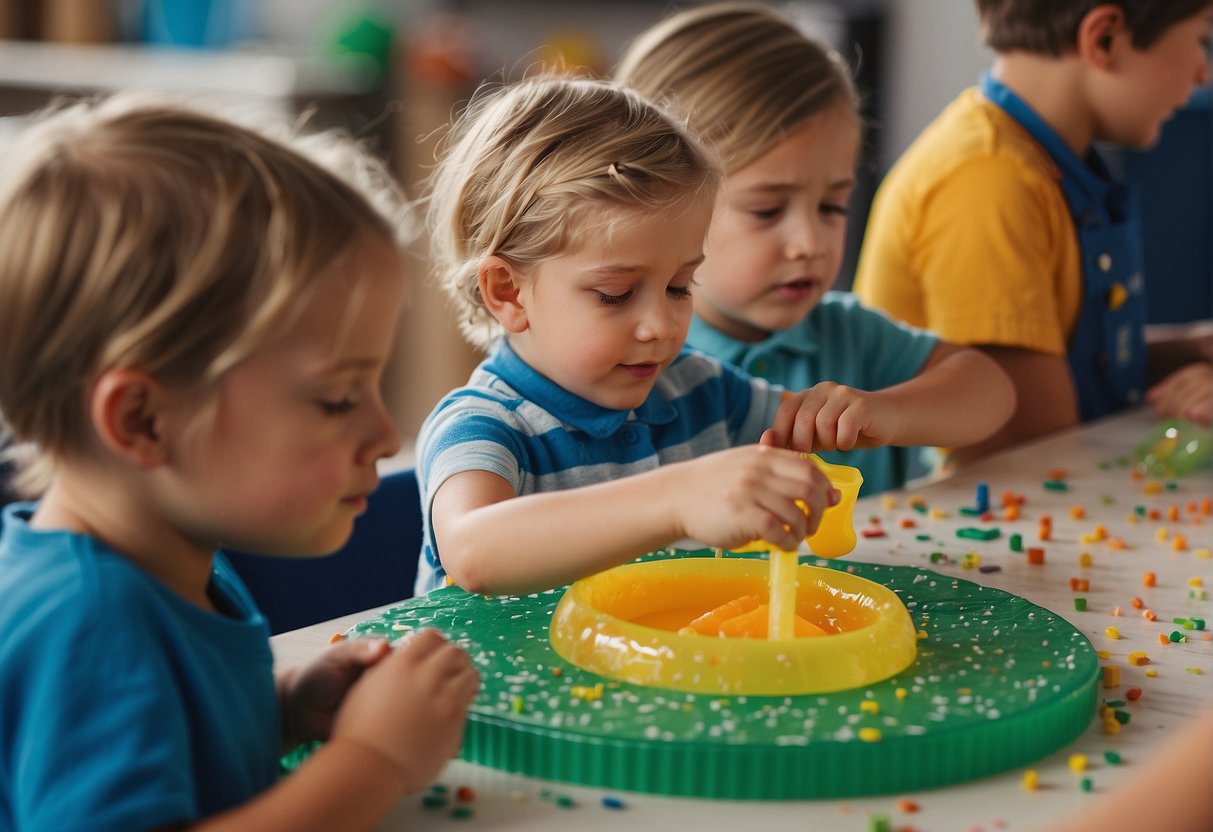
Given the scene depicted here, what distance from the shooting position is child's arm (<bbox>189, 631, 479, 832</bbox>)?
0.68 m

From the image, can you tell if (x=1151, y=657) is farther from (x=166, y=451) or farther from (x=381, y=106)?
(x=381, y=106)

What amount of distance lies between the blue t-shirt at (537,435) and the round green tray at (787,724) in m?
0.22

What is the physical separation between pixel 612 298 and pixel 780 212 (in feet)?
1.40

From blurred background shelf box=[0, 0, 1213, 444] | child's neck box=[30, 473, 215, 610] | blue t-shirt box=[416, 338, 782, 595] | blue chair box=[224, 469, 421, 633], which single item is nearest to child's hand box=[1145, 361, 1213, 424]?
blue t-shirt box=[416, 338, 782, 595]

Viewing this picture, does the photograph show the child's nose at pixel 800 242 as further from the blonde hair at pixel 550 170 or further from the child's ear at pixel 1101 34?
the child's ear at pixel 1101 34

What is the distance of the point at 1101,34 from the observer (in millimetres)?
1855

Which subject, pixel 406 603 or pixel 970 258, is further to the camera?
pixel 970 258

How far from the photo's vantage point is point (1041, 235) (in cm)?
181

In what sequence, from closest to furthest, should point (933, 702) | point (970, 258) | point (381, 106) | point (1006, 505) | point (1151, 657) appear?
point (933, 702) → point (1151, 657) → point (1006, 505) → point (970, 258) → point (381, 106)

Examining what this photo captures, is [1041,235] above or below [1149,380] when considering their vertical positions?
above

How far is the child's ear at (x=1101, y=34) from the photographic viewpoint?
6.02 ft

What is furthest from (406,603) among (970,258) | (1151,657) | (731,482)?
(970,258)

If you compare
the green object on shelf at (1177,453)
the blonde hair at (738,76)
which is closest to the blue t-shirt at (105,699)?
the blonde hair at (738,76)

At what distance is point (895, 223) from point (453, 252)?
2.70 ft
